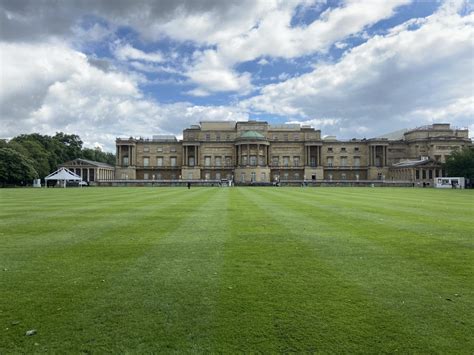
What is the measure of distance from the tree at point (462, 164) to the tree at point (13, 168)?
9139 cm

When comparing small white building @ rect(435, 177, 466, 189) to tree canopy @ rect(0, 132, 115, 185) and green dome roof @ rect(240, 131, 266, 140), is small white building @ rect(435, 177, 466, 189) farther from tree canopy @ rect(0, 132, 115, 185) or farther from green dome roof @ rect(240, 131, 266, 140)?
tree canopy @ rect(0, 132, 115, 185)

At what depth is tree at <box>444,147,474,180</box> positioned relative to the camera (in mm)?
73812

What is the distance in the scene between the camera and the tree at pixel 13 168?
7019 centimetres

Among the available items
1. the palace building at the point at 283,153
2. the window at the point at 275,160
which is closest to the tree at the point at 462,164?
the palace building at the point at 283,153

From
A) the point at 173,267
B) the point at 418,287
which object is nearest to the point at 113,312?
the point at 173,267

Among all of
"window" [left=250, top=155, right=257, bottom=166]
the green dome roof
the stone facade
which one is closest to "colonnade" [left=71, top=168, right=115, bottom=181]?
the stone facade

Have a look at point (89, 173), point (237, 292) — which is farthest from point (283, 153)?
point (237, 292)

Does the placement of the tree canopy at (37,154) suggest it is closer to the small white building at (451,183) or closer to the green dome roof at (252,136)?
the green dome roof at (252,136)

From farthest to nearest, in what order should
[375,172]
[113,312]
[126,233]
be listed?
[375,172], [126,233], [113,312]

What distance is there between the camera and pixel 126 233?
12.4 meters

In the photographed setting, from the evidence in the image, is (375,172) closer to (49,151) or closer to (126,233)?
(49,151)

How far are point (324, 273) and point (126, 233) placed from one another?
757 cm

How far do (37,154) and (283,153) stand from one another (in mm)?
71434

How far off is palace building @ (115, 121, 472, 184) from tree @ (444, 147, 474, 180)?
2907 cm
